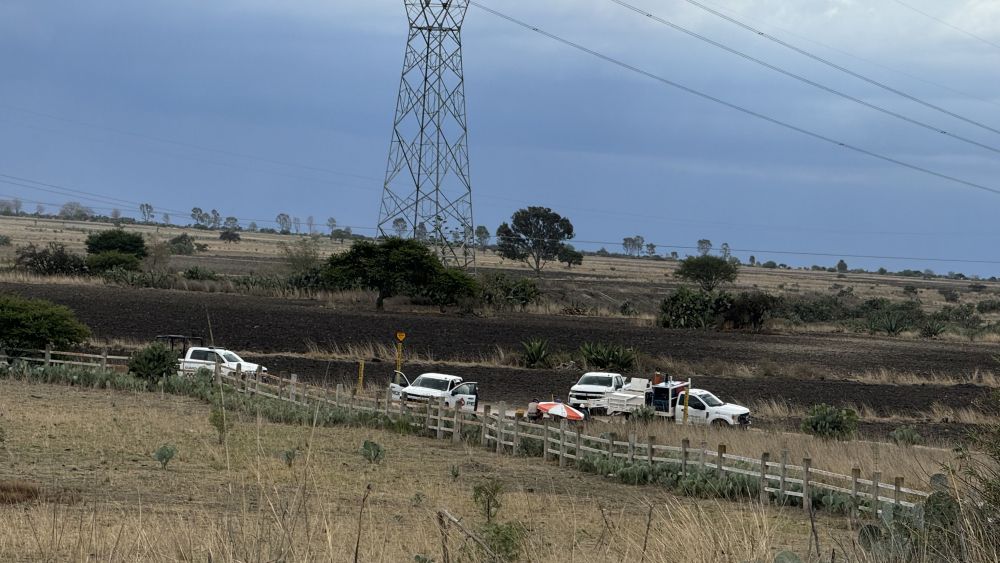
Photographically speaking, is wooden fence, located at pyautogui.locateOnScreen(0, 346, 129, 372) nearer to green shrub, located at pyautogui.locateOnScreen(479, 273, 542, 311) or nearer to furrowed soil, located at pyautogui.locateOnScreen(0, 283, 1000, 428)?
furrowed soil, located at pyautogui.locateOnScreen(0, 283, 1000, 428)

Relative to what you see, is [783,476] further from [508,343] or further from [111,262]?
[111,262]

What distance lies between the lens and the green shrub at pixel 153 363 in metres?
39.0

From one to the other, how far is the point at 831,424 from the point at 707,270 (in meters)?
91.7

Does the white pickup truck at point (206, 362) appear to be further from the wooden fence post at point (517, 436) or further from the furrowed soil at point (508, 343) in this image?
the wooden fence post at point (517, 436)

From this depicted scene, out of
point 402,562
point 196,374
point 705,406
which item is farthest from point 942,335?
point 402,562

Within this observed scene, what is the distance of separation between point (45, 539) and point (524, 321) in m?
65.3

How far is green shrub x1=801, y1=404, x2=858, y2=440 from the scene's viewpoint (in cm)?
3297

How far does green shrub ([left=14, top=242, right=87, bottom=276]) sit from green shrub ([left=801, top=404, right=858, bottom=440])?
68.7 metres

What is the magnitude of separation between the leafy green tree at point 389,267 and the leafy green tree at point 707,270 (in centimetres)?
4976

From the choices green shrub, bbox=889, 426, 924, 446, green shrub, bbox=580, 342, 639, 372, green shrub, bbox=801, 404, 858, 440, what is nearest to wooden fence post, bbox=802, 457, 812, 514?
green shrub, bbox=889, 426, 924, 446

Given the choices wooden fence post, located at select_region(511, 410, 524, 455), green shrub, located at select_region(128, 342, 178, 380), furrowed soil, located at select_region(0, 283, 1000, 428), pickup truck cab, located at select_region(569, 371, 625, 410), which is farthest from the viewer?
furrowed soil, located at select_region(0, 283, 1000, 428)

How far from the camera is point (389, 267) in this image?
79188mm

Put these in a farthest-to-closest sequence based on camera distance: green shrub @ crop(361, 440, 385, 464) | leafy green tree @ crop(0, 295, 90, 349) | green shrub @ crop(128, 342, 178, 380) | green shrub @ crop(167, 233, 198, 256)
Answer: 1. green shrub @ crop(167, 233, 198, 256)
2. leafy green tree @ crop(0, 295, 90, 349)
3. green shrub @ crop(128, 342, 178, 380)
4. green shrub @ crop(361, 440, 385, 464)

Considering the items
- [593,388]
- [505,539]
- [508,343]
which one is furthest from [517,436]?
[508,343]
